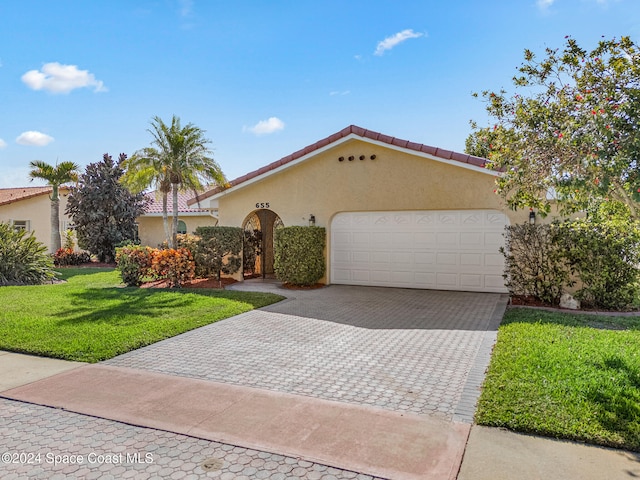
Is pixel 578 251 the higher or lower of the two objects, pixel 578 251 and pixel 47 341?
the higher

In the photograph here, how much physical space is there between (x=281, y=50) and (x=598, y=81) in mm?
10684

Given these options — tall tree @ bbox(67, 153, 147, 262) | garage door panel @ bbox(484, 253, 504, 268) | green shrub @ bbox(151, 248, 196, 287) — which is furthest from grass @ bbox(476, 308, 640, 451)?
tall tree @ bbox(67, 153, 147, 262)

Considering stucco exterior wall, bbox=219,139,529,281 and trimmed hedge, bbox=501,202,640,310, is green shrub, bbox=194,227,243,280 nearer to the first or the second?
stucco exterior wall, bbox=219,139,529,281

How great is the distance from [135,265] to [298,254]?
18.6 feet

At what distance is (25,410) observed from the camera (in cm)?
482

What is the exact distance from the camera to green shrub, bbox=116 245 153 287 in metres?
14.2

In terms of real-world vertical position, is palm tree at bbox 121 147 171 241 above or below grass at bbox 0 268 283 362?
above

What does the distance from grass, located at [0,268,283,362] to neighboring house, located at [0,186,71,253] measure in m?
18.4

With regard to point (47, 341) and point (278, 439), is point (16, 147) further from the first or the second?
point (278, 439)

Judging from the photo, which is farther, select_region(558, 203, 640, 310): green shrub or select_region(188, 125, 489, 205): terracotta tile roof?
select_region(188, 125, 489, 205): terracotta tile roof

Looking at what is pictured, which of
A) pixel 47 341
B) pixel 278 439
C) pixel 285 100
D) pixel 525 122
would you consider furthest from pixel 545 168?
pixel 285 100

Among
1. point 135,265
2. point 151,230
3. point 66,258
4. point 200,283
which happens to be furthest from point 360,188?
point 66,258

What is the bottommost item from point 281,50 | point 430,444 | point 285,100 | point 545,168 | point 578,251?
point 430,444

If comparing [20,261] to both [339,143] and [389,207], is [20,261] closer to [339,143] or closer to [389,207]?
[339,143]
